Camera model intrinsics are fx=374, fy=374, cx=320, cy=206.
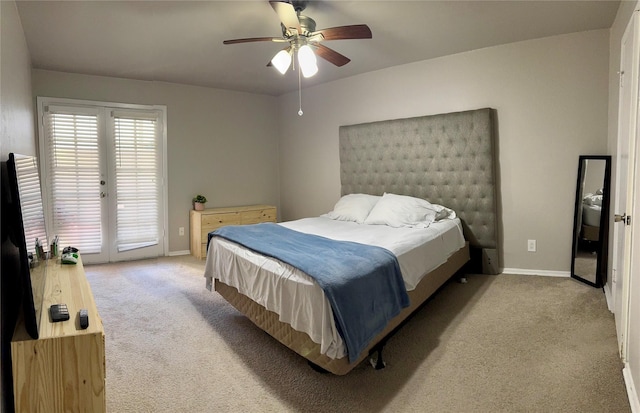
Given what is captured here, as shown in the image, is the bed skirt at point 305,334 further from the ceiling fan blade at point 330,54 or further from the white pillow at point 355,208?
the ceiling fan blade at point 330,54

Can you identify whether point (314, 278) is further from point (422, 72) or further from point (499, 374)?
point (422, 72)

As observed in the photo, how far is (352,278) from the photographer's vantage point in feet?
6.66

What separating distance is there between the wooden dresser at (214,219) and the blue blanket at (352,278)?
7.40 ft

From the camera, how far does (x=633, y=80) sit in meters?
2.10

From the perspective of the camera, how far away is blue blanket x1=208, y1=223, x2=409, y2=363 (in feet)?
6.25

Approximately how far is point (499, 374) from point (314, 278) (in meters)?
1.19

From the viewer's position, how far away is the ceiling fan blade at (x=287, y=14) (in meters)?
2.23

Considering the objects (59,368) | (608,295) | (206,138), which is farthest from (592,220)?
(206,138)

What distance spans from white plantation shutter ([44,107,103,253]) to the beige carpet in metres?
1.64

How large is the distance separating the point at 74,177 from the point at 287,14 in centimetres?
356

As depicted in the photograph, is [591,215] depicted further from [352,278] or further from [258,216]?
[258,216]

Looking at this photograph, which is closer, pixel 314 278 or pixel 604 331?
pixel 314 278

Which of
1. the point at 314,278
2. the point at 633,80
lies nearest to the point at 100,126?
the point at 314,278

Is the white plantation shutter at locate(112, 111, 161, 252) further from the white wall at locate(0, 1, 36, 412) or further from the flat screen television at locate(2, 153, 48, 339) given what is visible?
the flat screen television at locate(2, 153, 48, 339)
